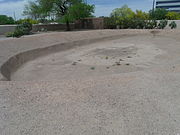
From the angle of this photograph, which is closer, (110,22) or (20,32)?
(20,32)

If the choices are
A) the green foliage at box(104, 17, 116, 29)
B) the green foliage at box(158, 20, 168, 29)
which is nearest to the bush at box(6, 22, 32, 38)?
the green foliage at box(104, 17, 116, 29)

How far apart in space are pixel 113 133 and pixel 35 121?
1149mm

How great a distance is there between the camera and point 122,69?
21.8 feet

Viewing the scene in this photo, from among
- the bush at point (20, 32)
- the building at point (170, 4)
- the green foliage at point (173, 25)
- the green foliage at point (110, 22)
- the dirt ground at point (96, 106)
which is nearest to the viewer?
the dirt ground at point (96, 106)

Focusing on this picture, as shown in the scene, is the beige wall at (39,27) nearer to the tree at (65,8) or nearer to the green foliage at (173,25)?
the tree at (65,8)

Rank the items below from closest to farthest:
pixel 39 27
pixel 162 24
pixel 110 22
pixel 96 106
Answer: pixel 96 106 < pixel 162 24 < pixel 39 27 < pixel 110 22

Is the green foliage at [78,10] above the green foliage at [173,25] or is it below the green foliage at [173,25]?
above

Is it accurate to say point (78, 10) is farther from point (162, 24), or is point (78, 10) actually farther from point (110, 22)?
point (162, 24)

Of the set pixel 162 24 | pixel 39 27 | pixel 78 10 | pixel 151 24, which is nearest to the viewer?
pixel 78 10

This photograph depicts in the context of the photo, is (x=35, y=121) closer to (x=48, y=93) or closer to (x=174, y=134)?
(x=48, y=93)

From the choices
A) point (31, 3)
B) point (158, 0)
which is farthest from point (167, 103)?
point (158, 0)

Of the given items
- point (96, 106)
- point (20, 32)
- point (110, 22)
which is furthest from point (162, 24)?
point (96, 106)

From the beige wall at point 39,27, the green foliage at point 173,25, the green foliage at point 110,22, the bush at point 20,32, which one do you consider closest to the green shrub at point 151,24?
the green foliage at point 173,25

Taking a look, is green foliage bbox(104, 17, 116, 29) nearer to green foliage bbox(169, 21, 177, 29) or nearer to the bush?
green foliage bbox(169, 21, 177, 29)
